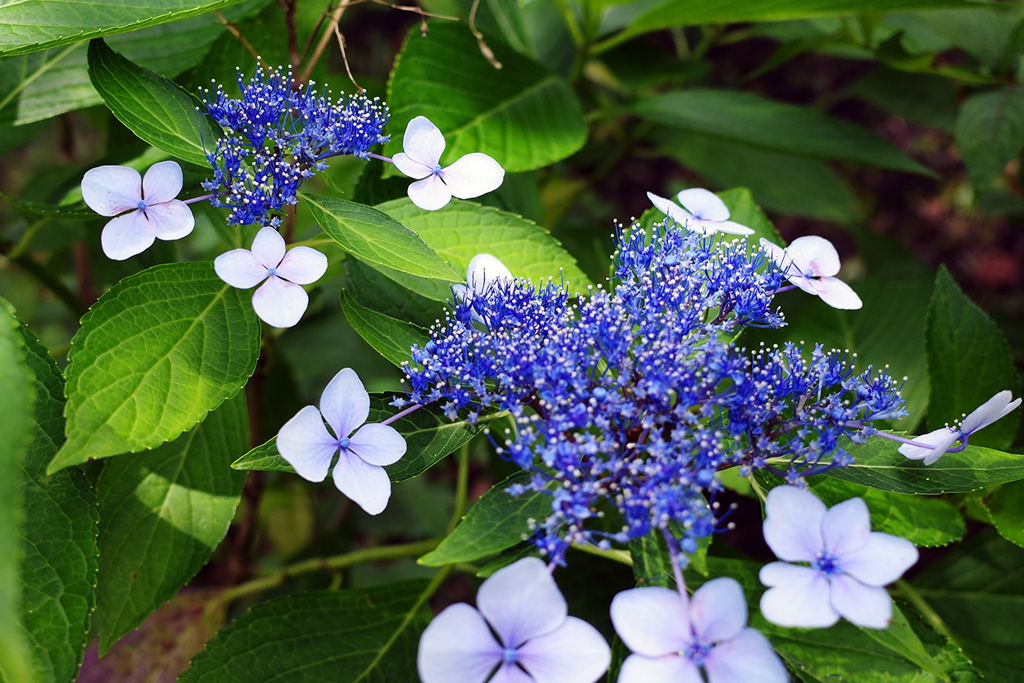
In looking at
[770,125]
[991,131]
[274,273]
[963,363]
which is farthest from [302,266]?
[991,131]

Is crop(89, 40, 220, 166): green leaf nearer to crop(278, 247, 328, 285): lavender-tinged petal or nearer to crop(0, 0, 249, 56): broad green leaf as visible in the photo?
crop(0, 0, 249, 56): broad green leaf

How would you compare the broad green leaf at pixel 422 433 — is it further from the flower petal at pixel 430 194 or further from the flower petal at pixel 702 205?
the flower petal at pixel 702 205

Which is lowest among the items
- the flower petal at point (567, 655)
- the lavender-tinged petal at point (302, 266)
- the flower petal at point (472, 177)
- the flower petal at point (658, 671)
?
the flower petal at point (567, 655)

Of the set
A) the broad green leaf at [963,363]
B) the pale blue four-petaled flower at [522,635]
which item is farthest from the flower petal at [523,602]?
the broad green leaf at [963,363]

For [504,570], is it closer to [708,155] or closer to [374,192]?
[374,192]

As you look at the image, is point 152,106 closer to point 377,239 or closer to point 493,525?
point 377,239

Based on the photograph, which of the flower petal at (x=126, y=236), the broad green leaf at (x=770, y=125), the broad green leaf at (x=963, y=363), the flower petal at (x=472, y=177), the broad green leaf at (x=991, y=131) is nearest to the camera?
the flower petal at (x=126, y=236)
